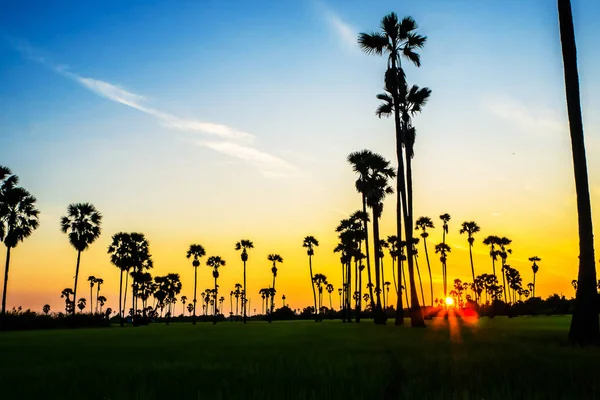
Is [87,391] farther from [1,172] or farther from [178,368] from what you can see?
[1,172]

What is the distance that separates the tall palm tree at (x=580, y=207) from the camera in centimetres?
1630

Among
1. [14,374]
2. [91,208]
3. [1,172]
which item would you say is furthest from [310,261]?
[14,374]

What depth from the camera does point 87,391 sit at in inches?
278

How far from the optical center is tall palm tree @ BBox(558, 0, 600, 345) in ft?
53.5

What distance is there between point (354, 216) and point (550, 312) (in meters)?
73.6

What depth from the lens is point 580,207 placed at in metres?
17.5

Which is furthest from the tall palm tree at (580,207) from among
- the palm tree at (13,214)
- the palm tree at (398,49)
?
the palm tree at (13,214)

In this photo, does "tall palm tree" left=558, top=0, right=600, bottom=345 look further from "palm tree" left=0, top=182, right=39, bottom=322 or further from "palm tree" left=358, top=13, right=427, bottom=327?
"palm tree" left=0, top=182, right=39, bottom=322

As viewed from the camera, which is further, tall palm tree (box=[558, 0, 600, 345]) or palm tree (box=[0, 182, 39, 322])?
palm tree (box=[0, 182, 39, 322])

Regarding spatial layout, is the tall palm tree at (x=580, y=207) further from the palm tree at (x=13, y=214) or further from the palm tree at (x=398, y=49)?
the palm tree at (x=13, y=214)

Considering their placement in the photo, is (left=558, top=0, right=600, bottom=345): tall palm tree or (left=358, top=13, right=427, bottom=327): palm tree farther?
(left=358, top=13, right=427, bottom=327): palm tree

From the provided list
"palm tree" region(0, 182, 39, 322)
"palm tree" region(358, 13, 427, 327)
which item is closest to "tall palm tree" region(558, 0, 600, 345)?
"palm tree" region(358, 13, 427, 327)

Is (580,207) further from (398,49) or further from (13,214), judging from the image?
(13,214)

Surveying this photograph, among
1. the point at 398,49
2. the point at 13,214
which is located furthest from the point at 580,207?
the point at 13,214
